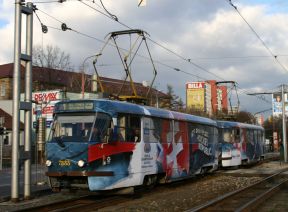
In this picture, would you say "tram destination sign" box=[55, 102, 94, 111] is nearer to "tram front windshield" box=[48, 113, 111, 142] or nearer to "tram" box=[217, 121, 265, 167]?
"tram front windshield" box=[48, 113, 111, 142]

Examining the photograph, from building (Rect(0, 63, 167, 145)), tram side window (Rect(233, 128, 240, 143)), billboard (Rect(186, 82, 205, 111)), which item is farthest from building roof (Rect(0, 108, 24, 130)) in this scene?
billboard (Rect(186, 82, 205, 111))

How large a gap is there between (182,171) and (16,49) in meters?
8.15

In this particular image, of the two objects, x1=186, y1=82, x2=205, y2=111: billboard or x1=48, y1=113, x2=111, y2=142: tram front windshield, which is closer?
x1=48, y1=113, x2=111, y2=142: tram front windshield

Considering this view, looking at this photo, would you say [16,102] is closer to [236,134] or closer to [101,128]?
[101,128]

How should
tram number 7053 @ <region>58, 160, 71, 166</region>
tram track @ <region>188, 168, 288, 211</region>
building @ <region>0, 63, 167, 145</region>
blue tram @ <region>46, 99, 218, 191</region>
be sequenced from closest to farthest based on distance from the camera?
tram track @ <region>188, 168, 288, 211</region>, blue tram @ <region>46, 99, 218, 191</region>, tram number 7053 @ <region>58, 160, 71, 166</region>, building @ <region>0, 63, 167, 145</region>

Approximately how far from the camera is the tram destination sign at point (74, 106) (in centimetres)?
1409

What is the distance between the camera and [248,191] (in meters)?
17.0

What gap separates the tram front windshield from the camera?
45.0 feet

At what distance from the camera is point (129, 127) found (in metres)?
14.9

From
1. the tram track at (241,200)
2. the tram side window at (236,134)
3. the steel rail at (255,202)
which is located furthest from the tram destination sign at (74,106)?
the tram side window at (236,134)

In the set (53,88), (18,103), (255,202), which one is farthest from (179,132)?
(53,88)

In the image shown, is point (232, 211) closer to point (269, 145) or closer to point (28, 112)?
point (28, 112)

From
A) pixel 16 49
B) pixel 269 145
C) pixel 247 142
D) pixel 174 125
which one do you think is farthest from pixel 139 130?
pixel 269 145

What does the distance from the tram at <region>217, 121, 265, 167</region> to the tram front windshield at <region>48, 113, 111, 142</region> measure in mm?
14545
